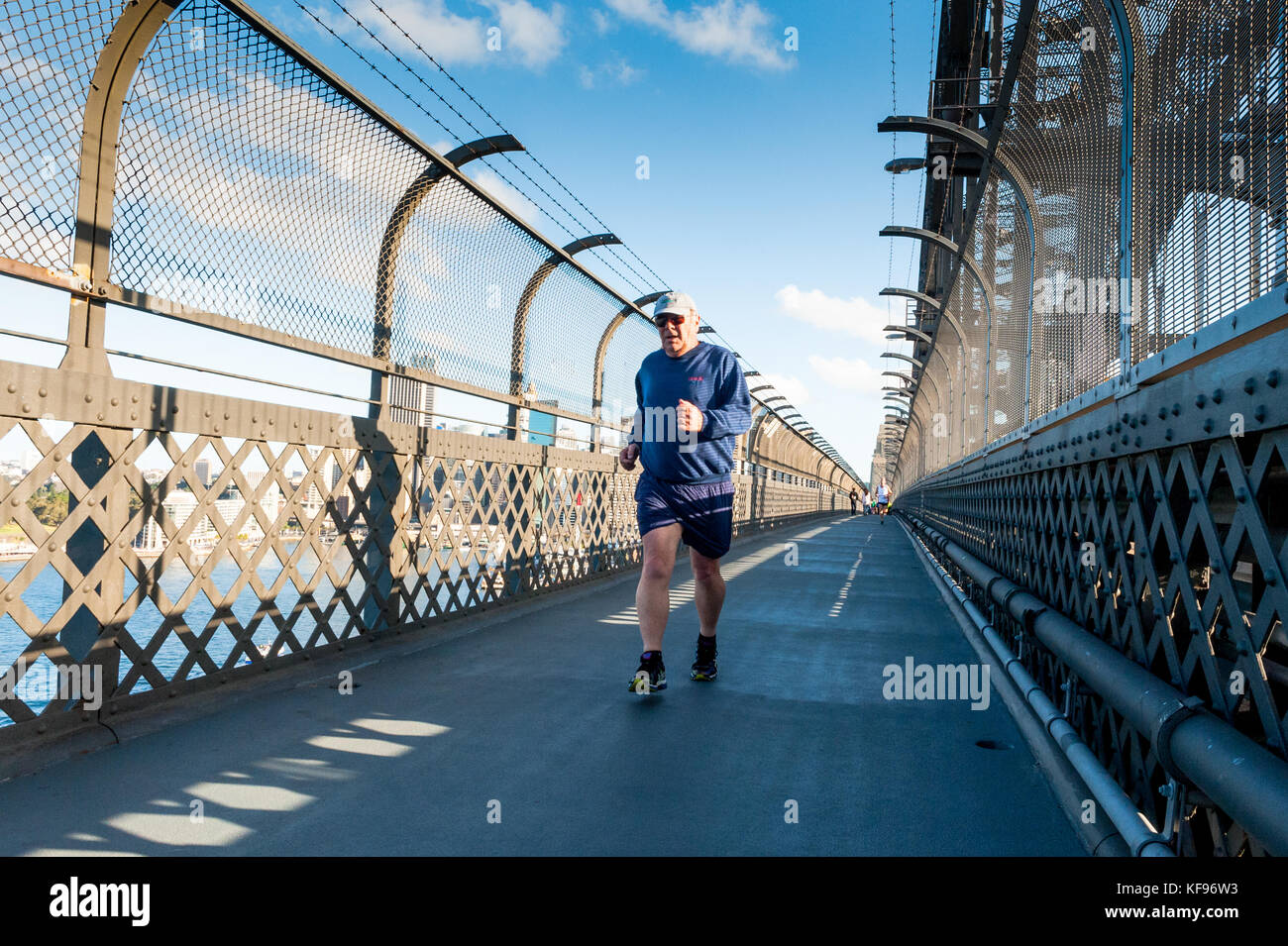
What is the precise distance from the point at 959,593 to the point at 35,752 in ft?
20.0

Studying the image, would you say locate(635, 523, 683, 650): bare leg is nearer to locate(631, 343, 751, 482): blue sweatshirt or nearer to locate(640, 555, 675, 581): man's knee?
locate(640, 555, 675, 581): man's knee

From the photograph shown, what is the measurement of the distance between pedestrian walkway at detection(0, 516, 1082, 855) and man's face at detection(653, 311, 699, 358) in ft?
5.59

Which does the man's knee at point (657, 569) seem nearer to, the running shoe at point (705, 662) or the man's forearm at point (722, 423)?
the running shoe at point (705, 662)

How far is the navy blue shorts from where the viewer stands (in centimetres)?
409

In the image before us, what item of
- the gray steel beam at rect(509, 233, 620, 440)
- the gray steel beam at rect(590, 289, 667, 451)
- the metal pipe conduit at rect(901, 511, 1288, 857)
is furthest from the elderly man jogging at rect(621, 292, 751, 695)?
the gray steel beam at rect(590, 289, 667, 451)

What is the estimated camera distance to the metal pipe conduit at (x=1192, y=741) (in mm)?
1452

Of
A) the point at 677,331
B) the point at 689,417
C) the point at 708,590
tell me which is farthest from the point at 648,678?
the point at 677,331

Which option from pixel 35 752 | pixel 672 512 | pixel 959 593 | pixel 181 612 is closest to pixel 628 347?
pixel 959 593

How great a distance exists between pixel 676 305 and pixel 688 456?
76cm

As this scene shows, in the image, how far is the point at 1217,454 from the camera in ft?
6.28

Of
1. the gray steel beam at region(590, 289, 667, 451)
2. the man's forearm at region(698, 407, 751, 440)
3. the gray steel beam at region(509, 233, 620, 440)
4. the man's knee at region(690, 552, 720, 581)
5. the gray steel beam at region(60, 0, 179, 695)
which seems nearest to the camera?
the gray steel beam at region(60, 0, 179, 695)

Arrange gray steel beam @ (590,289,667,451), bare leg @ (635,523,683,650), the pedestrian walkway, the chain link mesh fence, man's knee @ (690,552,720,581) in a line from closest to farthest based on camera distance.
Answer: the chain link mesh fence
the pedestrian walkway
bare leg @ (635,523,683,650)
man's knee @ (690,552,720,581)
gray steel beam @ (590,289,667,451)

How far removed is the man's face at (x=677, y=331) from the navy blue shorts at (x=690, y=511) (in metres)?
0.66
